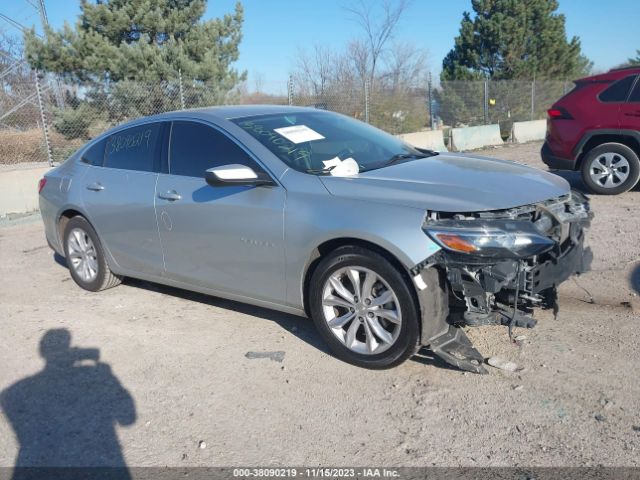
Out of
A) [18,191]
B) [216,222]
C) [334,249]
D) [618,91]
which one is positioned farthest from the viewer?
[18,191]

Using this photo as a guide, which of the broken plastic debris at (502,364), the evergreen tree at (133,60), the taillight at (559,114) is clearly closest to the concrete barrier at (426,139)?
the evergreen tree at (133,60)

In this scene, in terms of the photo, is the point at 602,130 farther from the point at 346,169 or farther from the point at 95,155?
the point at 95,155

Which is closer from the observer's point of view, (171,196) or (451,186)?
(451,186)

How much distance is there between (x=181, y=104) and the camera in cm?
1328

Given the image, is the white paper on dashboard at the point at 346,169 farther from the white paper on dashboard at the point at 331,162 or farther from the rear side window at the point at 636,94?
the rear side window at the point at 636,94

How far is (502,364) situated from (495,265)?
75 cm

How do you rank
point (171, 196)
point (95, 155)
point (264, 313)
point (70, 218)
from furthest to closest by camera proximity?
point (70, 218) < point (95, 155) < point (264, 313) < point (171, 196)

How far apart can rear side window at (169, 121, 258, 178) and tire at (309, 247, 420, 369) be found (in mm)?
1048

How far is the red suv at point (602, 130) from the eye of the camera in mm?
8000

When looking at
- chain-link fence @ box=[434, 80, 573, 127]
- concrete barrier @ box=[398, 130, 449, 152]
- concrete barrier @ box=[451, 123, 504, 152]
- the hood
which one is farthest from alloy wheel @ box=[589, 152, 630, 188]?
chain-link fence @ box=[434, 80, 573, 127]

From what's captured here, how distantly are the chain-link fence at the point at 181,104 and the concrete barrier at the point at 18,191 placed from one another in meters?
1.47

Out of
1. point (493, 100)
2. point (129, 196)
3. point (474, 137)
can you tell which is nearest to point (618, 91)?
point (129, 196)

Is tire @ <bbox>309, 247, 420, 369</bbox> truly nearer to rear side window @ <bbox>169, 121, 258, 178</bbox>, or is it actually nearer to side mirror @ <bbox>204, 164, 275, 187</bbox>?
side mirror @ <bbox>204, 164, 275, 187</bbox>

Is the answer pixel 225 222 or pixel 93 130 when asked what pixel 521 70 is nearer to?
pixel 93 130
